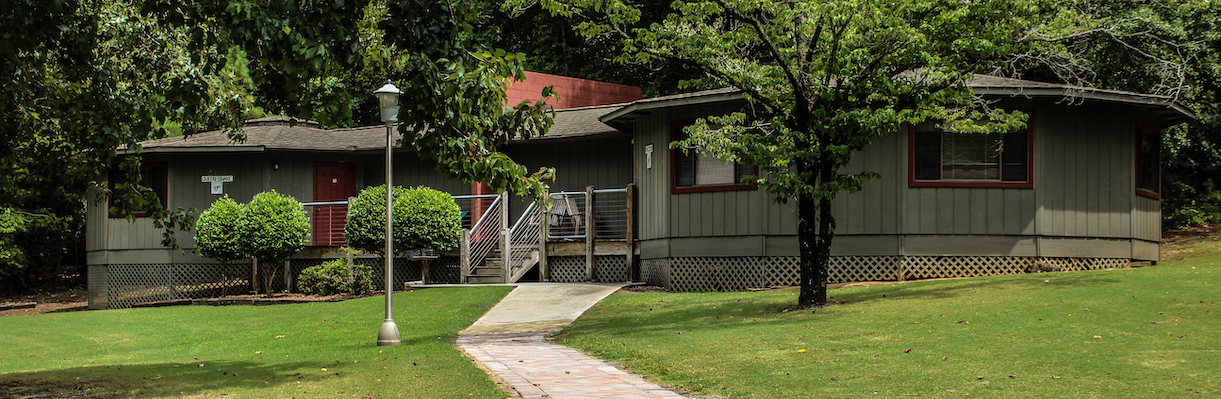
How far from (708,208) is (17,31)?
1184 centimetres

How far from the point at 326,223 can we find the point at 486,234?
420cm

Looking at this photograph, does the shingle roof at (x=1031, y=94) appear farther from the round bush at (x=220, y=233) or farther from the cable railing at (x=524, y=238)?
the round bush at (x=220, y=233)

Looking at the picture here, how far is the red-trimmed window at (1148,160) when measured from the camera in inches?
690

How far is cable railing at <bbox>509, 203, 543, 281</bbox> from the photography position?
20.4m

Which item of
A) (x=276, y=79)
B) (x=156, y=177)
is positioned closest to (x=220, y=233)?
(x=156, y=177)

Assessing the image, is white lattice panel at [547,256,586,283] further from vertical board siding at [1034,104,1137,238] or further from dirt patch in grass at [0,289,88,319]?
dirt patch in grass at [0,289,88,319]

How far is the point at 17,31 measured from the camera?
799 cm

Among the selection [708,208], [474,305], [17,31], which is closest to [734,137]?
[708,208]

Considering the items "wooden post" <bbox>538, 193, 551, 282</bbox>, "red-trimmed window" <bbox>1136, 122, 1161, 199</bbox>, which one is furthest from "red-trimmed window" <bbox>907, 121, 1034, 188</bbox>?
"wooden post" <bbox>538, 193, 551, 282</bbox>

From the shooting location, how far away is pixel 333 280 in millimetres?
20641

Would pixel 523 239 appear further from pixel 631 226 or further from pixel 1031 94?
pixel 1031 94

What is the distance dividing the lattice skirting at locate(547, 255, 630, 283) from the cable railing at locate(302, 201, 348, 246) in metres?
5.40

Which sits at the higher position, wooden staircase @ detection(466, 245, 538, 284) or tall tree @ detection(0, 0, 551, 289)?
tall tree @ detection(0, 0, 551, 289)

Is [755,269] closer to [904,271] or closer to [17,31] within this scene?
[904,271]
